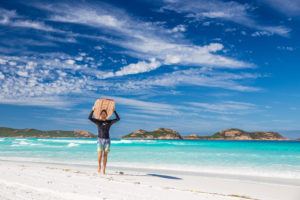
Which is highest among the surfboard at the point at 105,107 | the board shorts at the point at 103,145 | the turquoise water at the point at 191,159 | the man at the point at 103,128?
the surfboard at the point at 105,107

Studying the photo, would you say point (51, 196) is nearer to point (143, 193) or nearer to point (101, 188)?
point (101, 188)

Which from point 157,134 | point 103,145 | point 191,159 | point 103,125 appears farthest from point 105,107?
point 157,134

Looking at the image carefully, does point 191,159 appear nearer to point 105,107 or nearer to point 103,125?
point 105,107

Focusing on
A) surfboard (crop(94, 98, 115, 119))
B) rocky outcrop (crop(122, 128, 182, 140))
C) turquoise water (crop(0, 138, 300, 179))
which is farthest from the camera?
rocky outcrop (crop(122, 128, 182, 140))

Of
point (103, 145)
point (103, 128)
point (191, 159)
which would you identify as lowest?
point (191, 159)

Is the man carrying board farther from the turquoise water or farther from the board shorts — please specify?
the turquoise water

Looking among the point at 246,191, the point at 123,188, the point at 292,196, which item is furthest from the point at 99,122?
the point at 292,196

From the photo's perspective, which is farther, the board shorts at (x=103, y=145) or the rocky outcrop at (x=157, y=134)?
the rocky outcrop at (x=157, y=134)

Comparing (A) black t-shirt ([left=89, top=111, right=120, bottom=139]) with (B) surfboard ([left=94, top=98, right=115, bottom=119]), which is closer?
(A) black t-shirt ([left=89, top=111, right=120, bottom=139])

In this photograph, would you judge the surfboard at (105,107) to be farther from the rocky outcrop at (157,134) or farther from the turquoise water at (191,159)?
the rocky outcrop at (157,134)

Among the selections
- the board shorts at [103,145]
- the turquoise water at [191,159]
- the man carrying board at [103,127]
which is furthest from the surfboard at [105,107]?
the turquoise water at [191,159]

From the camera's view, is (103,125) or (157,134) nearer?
(103,125)

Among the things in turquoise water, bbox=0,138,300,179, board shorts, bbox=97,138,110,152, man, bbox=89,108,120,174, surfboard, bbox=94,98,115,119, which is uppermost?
surfboard, bbox=94,98,115,119

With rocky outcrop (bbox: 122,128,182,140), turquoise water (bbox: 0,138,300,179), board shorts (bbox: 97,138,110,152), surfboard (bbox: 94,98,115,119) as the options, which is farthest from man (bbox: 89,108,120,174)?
rocky outcrop (bbox: 122,128,182,140)
